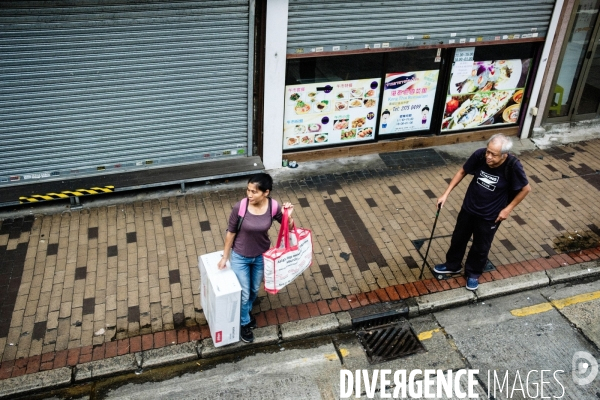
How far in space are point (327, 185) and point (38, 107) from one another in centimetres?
457

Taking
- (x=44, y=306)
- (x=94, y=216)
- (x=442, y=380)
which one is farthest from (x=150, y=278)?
(x=442, y=380)

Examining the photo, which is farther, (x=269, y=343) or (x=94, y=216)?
(x=94, y=216)

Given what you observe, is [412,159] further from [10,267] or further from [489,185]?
[10,267]

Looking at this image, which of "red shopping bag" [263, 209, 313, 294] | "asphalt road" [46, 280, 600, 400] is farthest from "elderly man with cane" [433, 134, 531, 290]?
"red shopping bag" [263, 209, 313, 294]

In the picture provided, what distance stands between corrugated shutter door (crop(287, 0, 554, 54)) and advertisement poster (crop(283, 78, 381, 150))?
2.36 ft

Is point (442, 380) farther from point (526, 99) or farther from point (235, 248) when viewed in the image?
point (526, 99)

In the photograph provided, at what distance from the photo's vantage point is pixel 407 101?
32.4 feet

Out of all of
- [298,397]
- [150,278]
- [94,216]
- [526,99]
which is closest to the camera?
[298,397]

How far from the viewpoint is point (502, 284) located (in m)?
7.25

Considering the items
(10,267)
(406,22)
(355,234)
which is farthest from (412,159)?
(10,267)

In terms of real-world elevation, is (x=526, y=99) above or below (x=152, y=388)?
above

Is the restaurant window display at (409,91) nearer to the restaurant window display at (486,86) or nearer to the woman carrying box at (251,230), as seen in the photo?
the restaurant window display at (486,86)

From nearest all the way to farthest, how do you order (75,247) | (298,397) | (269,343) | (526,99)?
1. (298,397)
2. (269,343)
3. (75,247)
4. (526,99)

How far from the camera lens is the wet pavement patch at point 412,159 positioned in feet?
32.2
